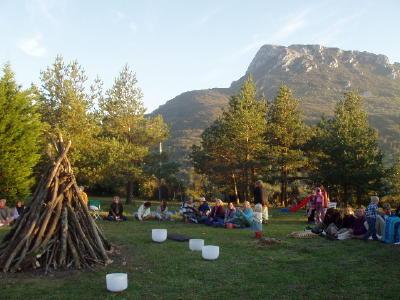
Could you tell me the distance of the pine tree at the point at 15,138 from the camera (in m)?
22.8

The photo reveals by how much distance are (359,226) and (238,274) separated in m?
6.31

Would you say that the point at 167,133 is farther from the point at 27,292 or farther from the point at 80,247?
the point at 27,292

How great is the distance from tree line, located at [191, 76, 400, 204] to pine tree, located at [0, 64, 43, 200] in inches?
572

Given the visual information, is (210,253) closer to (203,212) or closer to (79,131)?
(203,212)

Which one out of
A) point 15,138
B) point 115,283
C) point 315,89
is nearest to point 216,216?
point 115,283

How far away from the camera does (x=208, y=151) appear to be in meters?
36.1

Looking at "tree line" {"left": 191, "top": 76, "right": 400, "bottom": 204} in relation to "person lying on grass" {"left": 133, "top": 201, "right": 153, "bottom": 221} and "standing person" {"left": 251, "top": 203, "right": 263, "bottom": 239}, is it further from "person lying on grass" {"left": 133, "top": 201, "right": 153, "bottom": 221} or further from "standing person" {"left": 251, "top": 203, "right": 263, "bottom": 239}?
"standing person" {"left": 251, "top": 203, "right": 263, "bottom": 239}

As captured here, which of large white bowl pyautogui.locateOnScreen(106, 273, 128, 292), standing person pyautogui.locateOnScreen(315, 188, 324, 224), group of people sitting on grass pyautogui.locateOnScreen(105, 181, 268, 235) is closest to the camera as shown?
large white bowl pyautogui.locateOnScreen(106, 273, 128, 292)

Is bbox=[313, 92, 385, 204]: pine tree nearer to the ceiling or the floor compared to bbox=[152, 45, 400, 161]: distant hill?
nearer to the floor

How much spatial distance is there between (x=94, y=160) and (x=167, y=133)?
6.74 meters

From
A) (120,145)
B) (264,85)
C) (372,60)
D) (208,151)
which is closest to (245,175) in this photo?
(208,151)

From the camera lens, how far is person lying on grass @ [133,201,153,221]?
1969cm

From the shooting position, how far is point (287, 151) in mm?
35062

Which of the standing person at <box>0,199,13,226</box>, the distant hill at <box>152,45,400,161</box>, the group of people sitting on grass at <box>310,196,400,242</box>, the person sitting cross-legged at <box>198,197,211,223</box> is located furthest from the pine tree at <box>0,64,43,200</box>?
the distant hill at <box>152,45,400,161</box>
